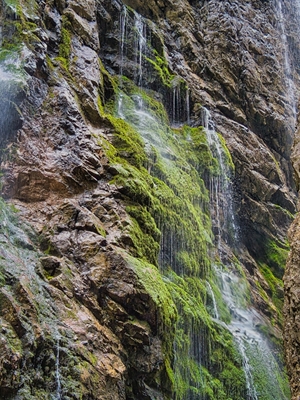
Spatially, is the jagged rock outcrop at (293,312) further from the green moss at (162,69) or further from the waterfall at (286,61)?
the waterfall at (286,61)

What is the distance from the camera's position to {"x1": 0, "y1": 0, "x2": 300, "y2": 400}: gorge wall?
6328 millimetres

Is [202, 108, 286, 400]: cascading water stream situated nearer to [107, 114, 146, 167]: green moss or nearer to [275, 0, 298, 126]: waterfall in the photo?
[107, 114, 146, 167]: green moss

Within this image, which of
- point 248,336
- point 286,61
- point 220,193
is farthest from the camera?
point 286,61

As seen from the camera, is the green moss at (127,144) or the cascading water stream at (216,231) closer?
the green moss at (127,144)

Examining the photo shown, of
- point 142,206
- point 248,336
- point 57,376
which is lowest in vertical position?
point 248,336

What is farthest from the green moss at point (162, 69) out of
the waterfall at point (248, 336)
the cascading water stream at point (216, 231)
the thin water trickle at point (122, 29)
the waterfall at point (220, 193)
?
the waterfall at point (248, 336)

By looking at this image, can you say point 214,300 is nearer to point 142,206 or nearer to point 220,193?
point 142,206

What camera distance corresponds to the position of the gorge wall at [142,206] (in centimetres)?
633

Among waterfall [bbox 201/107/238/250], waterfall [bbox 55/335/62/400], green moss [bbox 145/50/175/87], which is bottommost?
waterfall [bbox 55/335/62/400]

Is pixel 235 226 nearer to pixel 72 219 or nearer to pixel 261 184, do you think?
pixel 261 184

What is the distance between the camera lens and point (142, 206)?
9266 mm

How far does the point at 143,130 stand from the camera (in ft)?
44.8

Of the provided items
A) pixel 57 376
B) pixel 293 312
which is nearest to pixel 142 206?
pixel 293 312

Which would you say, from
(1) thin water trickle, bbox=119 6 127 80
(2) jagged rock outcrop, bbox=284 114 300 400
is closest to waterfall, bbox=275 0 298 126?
(1) thin water trickle, bbox=119 6 127 80
